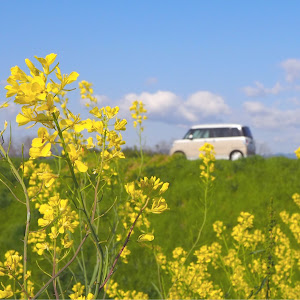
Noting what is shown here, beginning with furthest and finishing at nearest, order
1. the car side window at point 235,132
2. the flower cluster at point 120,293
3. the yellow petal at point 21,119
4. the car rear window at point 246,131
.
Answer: the car rear window at point 246,131
the car side window at point 235,132
the flower cluster at point 120,293
the yellow petal at point 21,119

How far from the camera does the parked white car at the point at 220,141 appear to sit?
57.8ft

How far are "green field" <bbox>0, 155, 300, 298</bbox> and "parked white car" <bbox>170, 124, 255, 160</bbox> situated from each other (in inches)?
275

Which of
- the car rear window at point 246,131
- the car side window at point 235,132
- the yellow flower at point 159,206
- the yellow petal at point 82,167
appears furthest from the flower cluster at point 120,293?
the car rear window at point 246,131

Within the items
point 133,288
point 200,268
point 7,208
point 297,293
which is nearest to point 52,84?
point 200,268

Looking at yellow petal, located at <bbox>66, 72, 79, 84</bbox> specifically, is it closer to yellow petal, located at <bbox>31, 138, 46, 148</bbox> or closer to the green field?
yellow petal, located at <bbox>31, 138, 46, 148</bbox>

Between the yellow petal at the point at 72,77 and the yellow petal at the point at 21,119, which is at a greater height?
the yellow petal at the point at 72,77

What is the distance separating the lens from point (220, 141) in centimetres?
1800

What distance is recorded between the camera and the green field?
5.68 metres

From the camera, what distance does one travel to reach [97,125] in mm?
1591

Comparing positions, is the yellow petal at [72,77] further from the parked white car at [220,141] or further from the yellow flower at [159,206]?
the parked white car at [220,141]

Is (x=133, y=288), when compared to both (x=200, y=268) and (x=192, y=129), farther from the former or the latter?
(x=192, y=129)

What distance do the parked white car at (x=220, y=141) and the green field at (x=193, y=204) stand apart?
698 cm

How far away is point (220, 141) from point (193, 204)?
10.5 metres

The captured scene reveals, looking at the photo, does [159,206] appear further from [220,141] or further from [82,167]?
[220,141]
